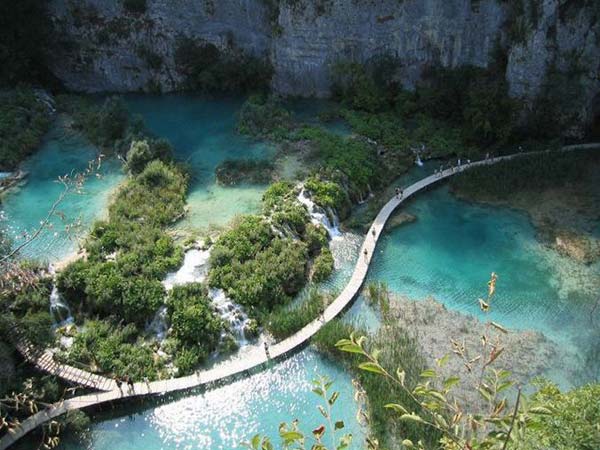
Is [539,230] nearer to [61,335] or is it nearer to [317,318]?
[317,318]

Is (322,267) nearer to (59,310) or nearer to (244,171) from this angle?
(244,171)

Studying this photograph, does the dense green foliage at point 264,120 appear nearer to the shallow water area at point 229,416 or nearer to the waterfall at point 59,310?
the waterfall at point 59,310

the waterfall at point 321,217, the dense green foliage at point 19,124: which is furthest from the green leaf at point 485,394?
the dense green foliage at point 19,124

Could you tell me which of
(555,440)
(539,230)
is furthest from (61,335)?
(539,230)

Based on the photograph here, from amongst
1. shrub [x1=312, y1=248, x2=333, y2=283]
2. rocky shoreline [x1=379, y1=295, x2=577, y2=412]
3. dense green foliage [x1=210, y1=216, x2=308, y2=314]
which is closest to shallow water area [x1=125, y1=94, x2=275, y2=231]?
dense green foliage [x1=210, y1=216, x2=308, y2=314]

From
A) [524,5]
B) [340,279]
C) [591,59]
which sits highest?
[524,5]

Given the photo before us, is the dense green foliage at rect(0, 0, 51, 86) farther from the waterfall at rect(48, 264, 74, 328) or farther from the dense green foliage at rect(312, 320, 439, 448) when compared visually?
the dense green foliage at rect(312, 320, 439, 448)
